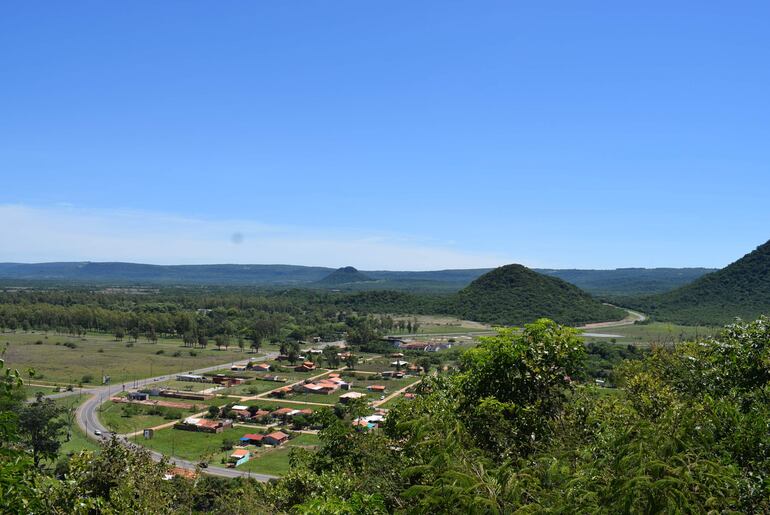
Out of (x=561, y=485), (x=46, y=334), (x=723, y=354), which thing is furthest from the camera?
(x=46, y=334)

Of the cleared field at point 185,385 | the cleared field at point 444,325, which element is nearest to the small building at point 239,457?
the cleared field at point 185,385

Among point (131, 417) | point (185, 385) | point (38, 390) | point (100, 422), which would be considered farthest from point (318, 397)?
point (38, 390)

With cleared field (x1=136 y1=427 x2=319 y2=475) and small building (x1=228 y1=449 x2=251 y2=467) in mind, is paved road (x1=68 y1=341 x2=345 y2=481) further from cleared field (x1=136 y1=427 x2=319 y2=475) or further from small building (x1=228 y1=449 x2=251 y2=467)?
small building (x1=228 y1=449 x2=251 y2=467)

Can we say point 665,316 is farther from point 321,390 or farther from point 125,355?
point 125,355

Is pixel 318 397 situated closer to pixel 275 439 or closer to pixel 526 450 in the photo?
pixel 275 439

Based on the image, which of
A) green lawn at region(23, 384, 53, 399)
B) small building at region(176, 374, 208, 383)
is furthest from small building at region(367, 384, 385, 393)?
green lawn at region(23, 384, 53, 399)

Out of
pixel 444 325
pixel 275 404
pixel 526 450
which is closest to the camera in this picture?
pixel 526 450

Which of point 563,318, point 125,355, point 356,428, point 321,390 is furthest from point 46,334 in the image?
point 356,428

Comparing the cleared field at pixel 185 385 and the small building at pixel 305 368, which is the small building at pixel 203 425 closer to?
the cleared field at pixel 185 385
